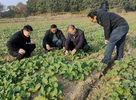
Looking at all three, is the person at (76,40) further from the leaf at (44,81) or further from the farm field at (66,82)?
the leaf at (44,81)

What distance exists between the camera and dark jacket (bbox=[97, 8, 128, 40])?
2846mm

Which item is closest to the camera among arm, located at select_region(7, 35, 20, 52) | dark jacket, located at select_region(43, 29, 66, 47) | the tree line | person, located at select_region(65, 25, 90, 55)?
arm, located at select_region(7, 35, 20, 52)

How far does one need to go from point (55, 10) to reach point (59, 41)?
149 feet

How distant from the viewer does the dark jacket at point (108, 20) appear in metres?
2.85

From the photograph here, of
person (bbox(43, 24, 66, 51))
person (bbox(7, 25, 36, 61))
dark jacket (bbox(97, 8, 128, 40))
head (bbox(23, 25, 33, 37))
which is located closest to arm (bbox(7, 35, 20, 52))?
person (bbox(7, 25, 36, 61))

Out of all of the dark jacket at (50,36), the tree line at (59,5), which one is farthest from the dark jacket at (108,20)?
the tree line at (59,5)

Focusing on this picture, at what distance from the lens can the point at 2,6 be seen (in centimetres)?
4016

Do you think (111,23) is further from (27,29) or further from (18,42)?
(18,42)

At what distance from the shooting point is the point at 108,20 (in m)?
2.85

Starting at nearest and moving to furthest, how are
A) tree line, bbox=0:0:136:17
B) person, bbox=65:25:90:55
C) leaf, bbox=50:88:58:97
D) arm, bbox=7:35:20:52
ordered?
leaf, bbox=50:88:58:97, arm, bbox=7:35:20:52, person, bbox=65:25:90:55, tree line, bbox=0:0:136:17

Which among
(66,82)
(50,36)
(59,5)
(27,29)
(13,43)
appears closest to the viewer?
(66,82)

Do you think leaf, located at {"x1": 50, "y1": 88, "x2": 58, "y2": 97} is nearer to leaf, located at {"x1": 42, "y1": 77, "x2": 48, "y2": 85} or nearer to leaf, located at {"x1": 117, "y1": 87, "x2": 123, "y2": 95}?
leaf, located at {"x1": 42, "y1": 77, "x2": 48, "y2": 85}

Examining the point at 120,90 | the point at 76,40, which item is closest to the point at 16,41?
the point at 76,40

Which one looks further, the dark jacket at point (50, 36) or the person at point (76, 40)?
the dark jacket at point (50, 36)
